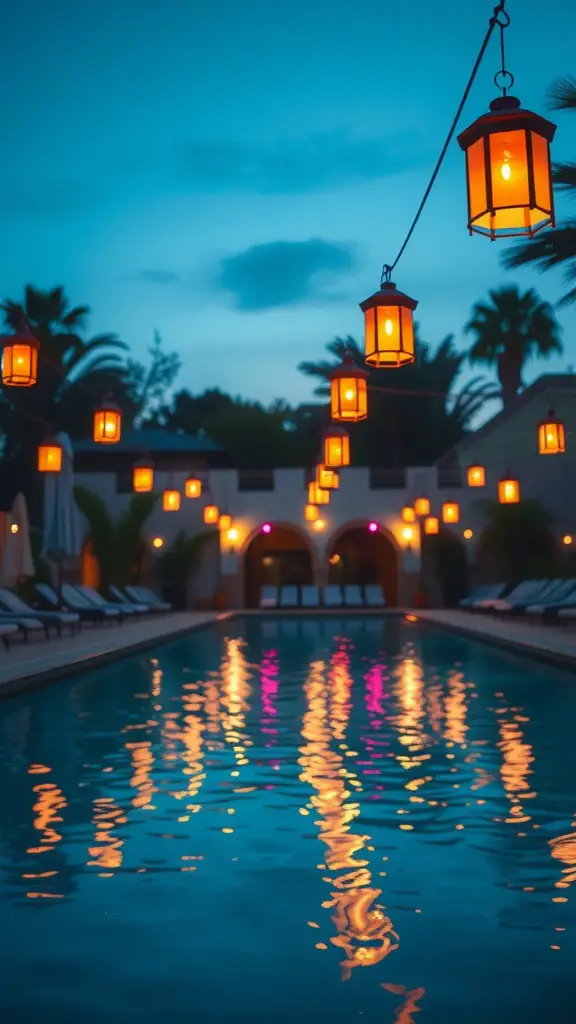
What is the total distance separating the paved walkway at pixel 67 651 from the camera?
11.6m

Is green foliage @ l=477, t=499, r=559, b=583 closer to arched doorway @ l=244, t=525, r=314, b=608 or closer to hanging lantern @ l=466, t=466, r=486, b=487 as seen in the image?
hanging lantern @ l=466, t=466, r=486, b=487

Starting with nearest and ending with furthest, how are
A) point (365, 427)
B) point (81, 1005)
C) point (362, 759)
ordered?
point (81, 1005), point (362, 759), point (365, 427)

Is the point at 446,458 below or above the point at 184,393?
below

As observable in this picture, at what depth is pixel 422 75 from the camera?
14633 mm

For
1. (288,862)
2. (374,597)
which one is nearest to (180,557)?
(374,597)

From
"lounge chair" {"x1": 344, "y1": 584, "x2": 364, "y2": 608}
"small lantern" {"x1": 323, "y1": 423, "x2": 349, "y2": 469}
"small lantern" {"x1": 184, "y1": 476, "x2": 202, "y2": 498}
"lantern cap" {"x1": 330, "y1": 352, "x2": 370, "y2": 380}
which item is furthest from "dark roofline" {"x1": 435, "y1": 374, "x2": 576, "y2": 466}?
"lantern cap" {"x1": 330, "y1": 352, "x2": 370, "y2": 380}

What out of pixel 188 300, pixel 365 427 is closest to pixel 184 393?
pixel 188 300

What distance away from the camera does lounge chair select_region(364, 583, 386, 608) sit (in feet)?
110

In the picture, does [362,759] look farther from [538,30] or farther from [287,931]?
[538,30]

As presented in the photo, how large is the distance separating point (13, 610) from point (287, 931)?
14.7 metres

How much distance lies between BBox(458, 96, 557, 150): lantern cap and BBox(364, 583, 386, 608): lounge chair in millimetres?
27355

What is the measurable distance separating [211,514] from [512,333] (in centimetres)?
1177

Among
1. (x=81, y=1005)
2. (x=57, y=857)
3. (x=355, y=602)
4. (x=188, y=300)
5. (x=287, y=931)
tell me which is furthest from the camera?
(x=188, y=300)

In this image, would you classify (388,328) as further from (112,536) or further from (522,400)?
(522,400)
